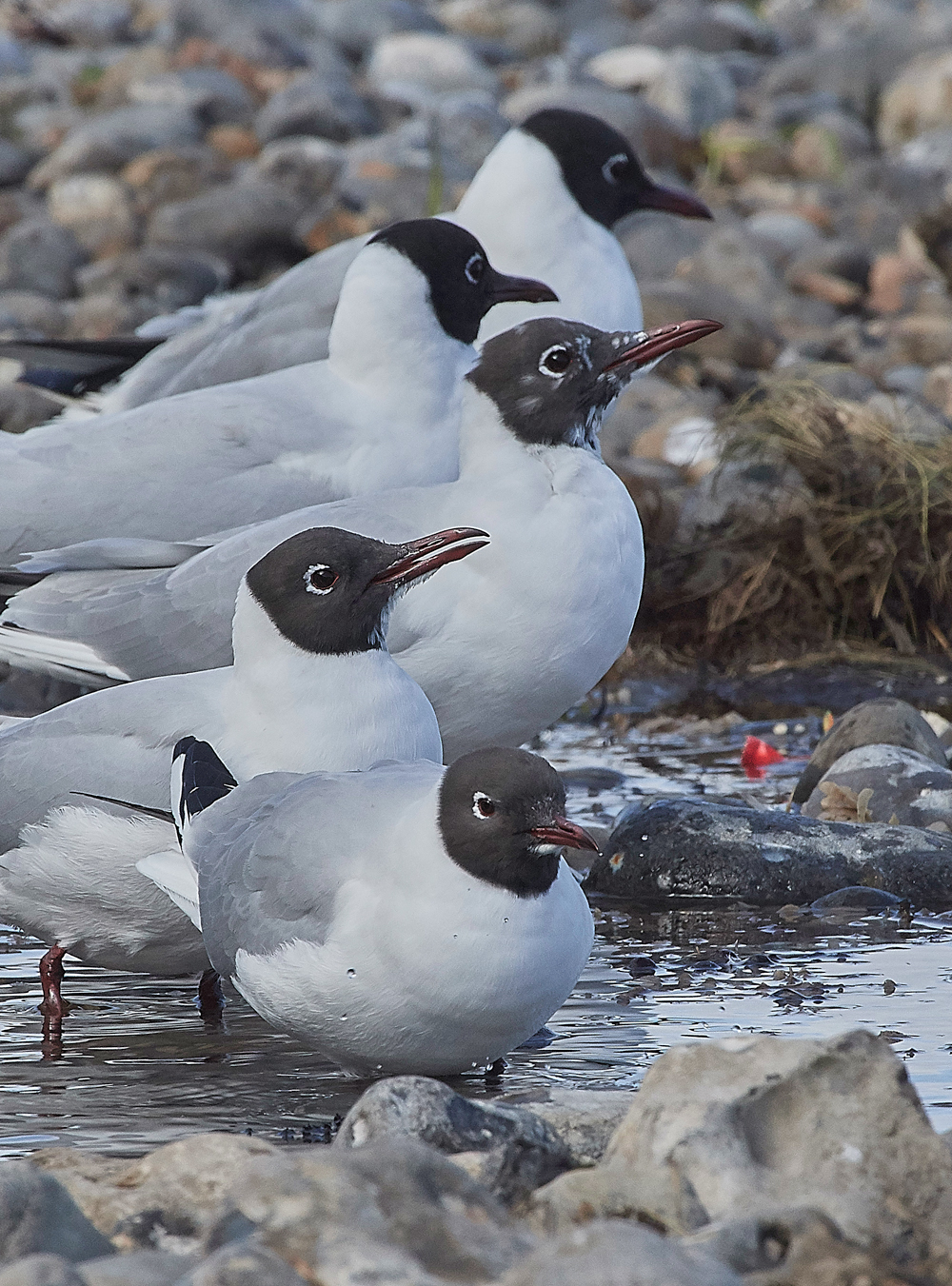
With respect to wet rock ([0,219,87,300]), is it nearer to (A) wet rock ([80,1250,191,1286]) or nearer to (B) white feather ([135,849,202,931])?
(B) white feather ([135,849,202,931])

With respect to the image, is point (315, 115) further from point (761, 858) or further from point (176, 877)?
point (176, 877)

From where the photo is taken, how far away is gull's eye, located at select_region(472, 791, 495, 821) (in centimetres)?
385

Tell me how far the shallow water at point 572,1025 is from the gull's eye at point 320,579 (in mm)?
925

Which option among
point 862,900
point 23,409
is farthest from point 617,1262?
point 23,409

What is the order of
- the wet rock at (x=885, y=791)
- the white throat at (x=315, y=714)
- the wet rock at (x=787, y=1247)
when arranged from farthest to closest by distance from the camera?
the wet rock at (x=885, y=791) → the white throat at (x=315, y=714) → the wet rock at (x=787, y=1247)

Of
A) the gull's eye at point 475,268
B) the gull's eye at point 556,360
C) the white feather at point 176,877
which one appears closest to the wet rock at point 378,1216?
the white feather at point 176,877

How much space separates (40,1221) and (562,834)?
3.90 ft

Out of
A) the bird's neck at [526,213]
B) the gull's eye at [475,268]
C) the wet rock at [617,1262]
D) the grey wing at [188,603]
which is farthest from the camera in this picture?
the bird's neck at [526,213]

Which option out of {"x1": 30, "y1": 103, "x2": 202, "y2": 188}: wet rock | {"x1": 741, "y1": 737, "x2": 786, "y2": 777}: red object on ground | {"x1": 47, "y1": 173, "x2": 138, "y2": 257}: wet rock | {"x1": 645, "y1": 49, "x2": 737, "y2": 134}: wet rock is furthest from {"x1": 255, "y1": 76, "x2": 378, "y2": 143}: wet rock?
{"x1": 741, "y1": 737, "x2": 786, "y2": 777}: red object on ground

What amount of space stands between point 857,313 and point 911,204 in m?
2.27

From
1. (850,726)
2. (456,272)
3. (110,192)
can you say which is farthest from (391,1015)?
(110,192)

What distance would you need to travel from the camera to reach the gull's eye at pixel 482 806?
3.85m

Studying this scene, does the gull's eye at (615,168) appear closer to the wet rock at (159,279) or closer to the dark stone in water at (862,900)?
the dark stone in water at (862,900)

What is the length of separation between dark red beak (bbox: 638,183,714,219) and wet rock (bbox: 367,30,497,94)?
36.2 feet
